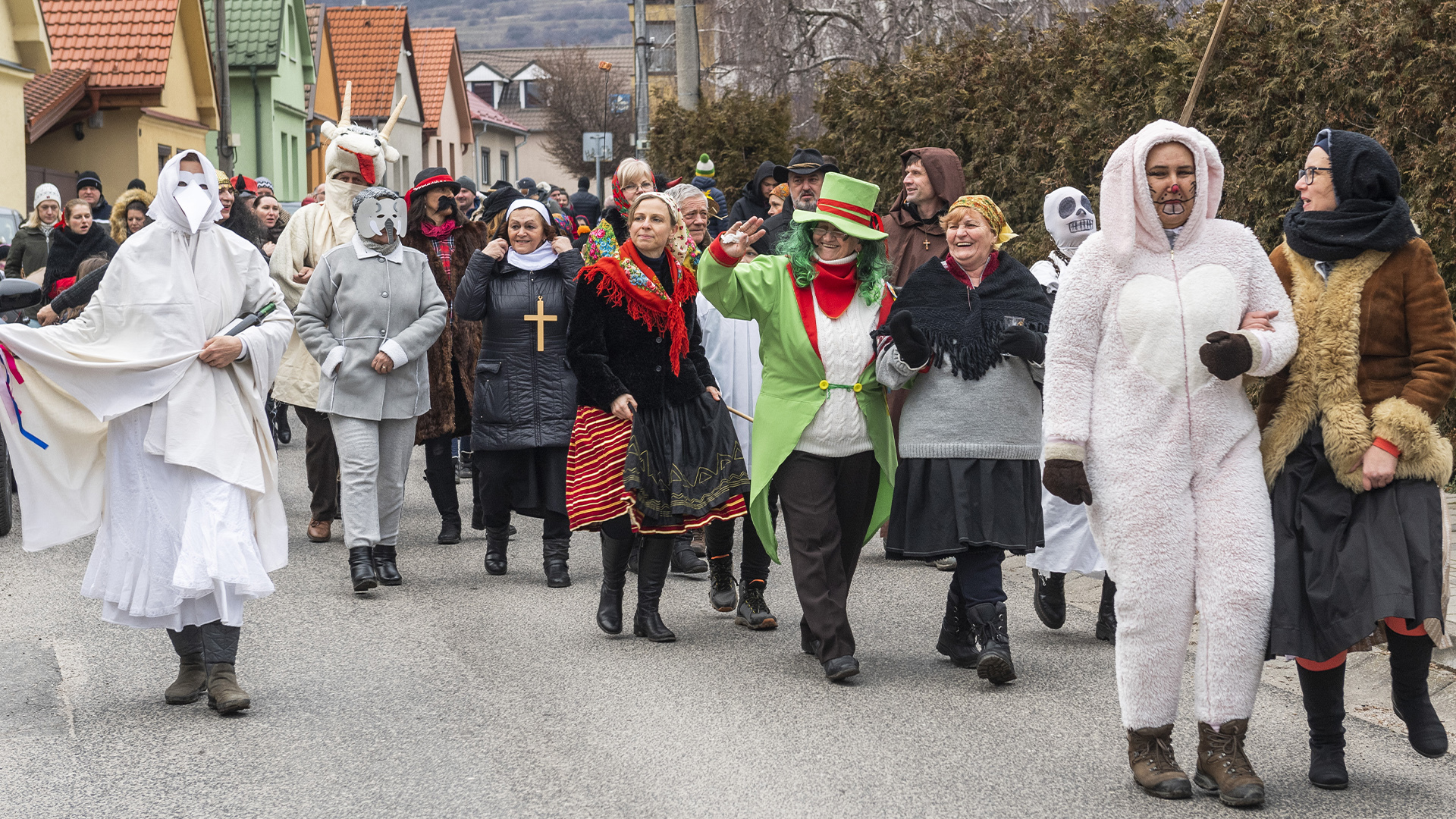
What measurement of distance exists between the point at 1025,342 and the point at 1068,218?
1.52 meters

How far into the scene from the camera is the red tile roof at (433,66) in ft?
215

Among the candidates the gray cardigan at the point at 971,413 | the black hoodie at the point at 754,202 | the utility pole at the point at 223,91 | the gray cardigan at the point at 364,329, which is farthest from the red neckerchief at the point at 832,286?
the utility pole at the point at 223,91

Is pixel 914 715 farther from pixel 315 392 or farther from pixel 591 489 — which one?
pixel 315 392

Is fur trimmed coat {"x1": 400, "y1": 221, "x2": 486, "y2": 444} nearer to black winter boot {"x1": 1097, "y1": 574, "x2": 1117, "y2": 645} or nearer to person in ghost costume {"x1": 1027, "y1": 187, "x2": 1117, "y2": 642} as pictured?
person in ghost costume {"x1": 1027, "y1": 187, "x2": 1117, "y2": 642}

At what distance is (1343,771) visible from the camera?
5152mm

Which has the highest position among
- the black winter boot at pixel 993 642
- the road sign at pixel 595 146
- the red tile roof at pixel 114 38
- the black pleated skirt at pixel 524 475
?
the red tile roof at pixel 114 38

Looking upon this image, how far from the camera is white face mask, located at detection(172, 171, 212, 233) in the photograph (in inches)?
246

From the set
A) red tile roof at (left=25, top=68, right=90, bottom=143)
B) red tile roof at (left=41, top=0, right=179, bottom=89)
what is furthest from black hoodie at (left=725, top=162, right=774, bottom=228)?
red tile roof at (left=41, top=0, right=179, bottom=89)

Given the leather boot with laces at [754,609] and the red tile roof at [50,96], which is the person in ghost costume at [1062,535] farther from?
the red tile roof at [50,96]

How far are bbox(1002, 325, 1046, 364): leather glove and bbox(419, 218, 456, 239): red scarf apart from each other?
4.71 m

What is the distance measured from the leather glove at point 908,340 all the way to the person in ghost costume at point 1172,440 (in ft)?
3.73

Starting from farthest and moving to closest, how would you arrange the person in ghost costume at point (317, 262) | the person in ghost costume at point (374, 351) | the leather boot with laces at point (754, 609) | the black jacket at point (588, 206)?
the black jacket at point (588, 206)
the person in ghost costume at point (317, 262)
the person in ghost costume at point (374, 351)
the leather boot with laces at point (754, 609)

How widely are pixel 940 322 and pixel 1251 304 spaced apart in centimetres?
170

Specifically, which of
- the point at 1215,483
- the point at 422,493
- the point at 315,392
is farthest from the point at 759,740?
the point at 422,493
